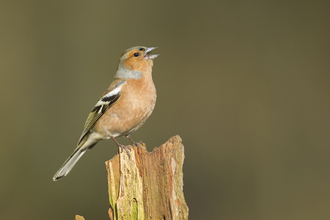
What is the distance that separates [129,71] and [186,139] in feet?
10.0

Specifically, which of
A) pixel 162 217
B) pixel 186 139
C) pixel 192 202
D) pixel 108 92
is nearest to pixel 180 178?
pixel 162 217

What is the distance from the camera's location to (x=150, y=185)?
2.65 m

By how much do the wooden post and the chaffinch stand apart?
67cm

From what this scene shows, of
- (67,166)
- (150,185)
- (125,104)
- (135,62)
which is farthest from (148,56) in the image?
(150,185)

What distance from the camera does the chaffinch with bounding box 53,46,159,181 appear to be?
3.47m

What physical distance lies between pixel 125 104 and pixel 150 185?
1121mm

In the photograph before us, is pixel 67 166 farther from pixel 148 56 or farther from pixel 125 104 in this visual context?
pixel 148 56

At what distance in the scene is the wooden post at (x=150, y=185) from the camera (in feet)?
8.30

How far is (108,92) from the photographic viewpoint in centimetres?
365

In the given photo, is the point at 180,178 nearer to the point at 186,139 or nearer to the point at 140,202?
the point at 140,202

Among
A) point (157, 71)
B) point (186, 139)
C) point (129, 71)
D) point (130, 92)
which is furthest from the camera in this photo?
point (157, 71)

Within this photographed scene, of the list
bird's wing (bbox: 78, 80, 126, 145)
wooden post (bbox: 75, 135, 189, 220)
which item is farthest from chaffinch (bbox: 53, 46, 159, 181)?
wooden post (bbox: 75, 135, 189, 220)

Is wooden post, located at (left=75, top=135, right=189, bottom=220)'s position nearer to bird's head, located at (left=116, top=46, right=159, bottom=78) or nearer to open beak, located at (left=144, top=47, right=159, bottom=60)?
bird's head, located at (left=116, top=46, right=159, bottom=78)

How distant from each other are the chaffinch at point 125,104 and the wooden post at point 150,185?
670mm
